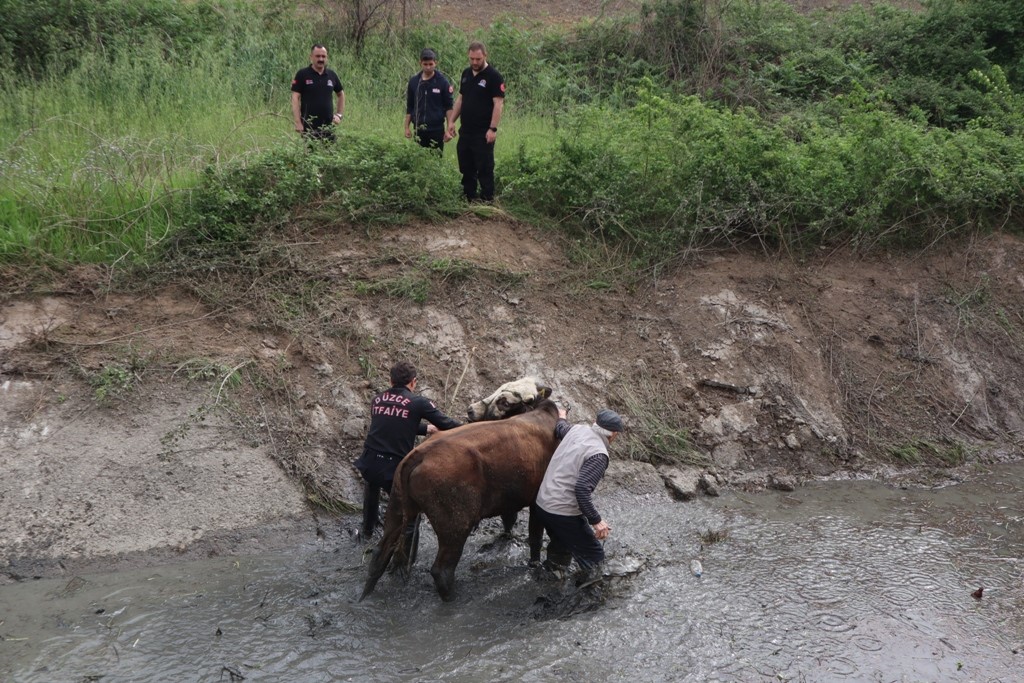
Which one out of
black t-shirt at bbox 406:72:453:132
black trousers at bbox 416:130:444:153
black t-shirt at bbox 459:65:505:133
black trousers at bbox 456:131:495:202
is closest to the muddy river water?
black trousers at bbox 456:131:495:202

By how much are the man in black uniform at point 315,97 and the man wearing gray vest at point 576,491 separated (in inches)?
232

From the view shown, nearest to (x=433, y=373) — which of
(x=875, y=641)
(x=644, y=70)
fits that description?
(x=875, y=641)

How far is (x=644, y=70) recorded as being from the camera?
16766 millimetres

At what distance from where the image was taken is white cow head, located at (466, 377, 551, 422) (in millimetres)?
7855

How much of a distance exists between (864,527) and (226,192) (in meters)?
7.29

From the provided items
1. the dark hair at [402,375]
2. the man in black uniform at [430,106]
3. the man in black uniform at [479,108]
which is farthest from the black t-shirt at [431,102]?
the dark hair at [402,375]

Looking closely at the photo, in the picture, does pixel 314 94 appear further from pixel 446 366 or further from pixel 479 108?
pixel 446 366

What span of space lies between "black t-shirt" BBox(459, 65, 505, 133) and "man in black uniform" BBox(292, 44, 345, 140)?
5.93ft

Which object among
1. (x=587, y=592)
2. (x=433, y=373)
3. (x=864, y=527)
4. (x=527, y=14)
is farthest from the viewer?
(x=527, y=14)

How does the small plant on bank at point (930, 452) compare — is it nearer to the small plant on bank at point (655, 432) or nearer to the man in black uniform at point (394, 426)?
the small plant on bank at point (655, 432)

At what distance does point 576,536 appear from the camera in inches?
287

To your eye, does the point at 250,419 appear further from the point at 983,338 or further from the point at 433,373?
the point at 983,338

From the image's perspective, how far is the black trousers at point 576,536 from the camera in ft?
23.8

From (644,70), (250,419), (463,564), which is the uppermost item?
(644,70)
